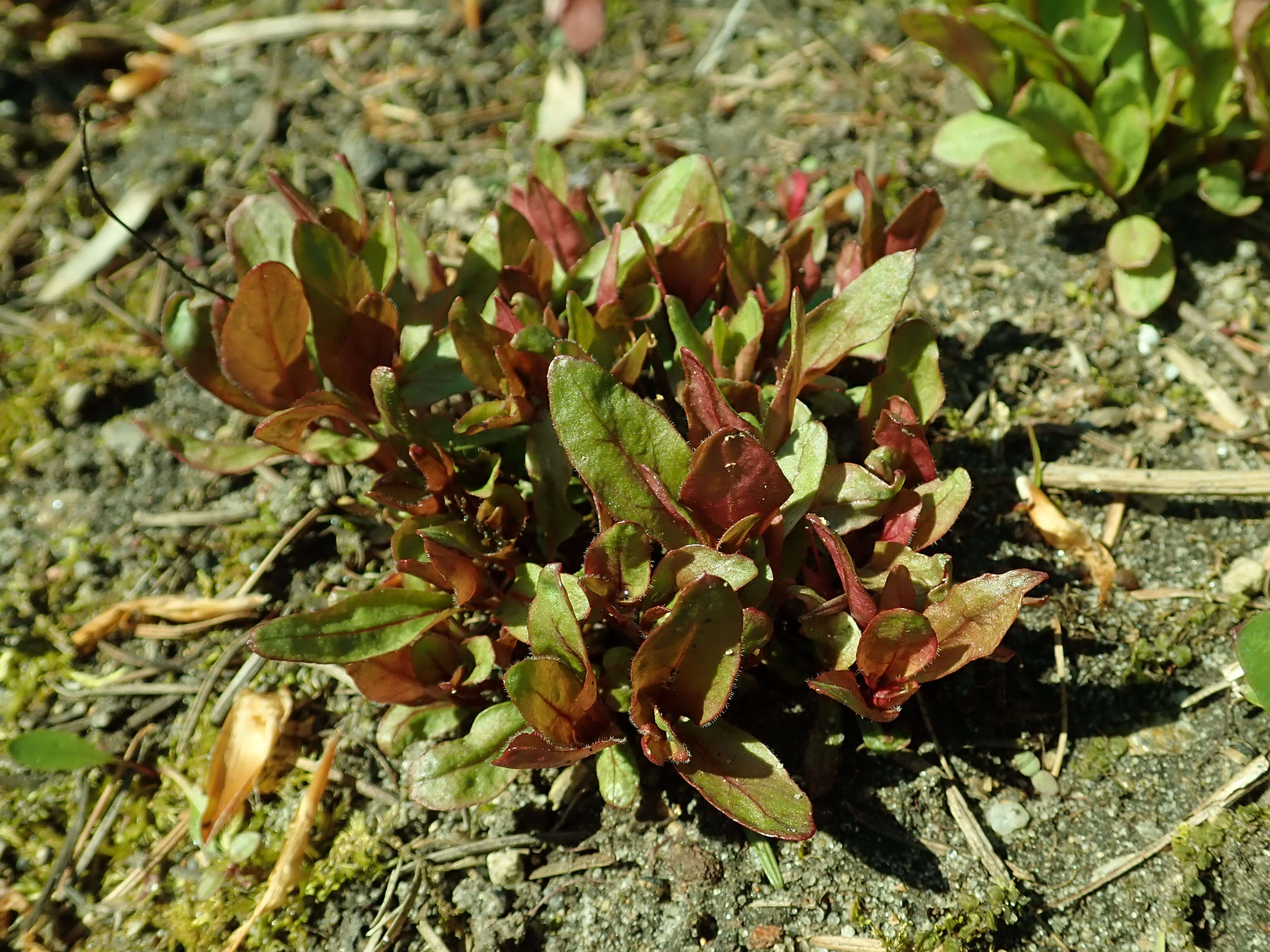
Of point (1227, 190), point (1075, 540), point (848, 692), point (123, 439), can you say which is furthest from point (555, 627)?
point (1227, 190)

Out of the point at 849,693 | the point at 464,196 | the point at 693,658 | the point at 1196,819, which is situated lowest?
the point at 1196,819

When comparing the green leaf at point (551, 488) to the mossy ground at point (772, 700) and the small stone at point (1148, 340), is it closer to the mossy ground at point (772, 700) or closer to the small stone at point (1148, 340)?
the mossy ground at point (772, 700)

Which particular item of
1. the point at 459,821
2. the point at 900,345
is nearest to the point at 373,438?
the point at 459,821

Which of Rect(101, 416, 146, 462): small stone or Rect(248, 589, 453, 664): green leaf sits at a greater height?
Rect(248, 589, 453, 664): green leaf

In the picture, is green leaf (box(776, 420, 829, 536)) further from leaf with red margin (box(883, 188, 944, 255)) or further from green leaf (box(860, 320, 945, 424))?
leaf with red margin (box(883, 188, 944, 255))

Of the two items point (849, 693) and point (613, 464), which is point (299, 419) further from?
point (849, 693)

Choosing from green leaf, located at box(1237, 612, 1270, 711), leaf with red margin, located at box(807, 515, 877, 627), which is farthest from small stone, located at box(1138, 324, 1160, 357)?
leaf with red margin, located at box(807, 515, 877, 627)
